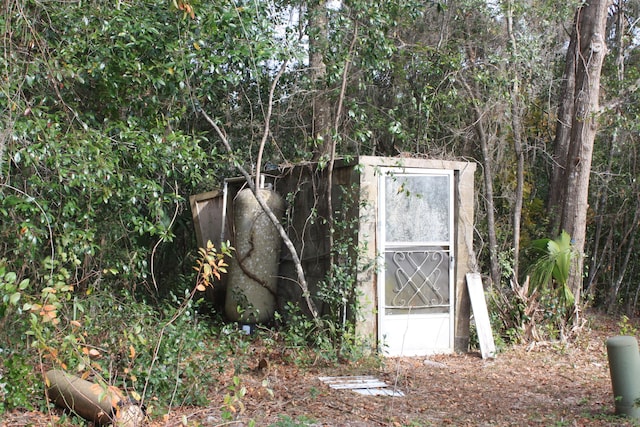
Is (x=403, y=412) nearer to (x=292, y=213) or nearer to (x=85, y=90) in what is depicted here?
(x=292, y=213)

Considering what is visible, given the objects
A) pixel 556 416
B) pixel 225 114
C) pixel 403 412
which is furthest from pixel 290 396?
pixel 225 114

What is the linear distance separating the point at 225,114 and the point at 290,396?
197 inches

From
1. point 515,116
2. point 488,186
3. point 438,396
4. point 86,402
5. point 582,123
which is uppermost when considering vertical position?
point 515,116

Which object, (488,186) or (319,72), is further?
(488,186)

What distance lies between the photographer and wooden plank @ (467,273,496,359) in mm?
8789

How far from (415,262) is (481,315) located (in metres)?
1.13

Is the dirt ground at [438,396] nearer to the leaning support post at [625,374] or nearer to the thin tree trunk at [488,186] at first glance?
the leaning support post at [625,374]

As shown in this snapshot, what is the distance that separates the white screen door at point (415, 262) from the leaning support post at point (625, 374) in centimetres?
279

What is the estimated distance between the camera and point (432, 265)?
8.84 m

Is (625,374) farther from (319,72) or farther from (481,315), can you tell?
(319,72)

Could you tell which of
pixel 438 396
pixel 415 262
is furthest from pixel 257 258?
pixel 438 396

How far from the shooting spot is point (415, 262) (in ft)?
28.7

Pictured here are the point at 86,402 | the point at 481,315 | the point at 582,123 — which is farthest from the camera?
the point at 582,123

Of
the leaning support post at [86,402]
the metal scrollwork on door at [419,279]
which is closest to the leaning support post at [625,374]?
the metal scrollwork on door at [419,279]
